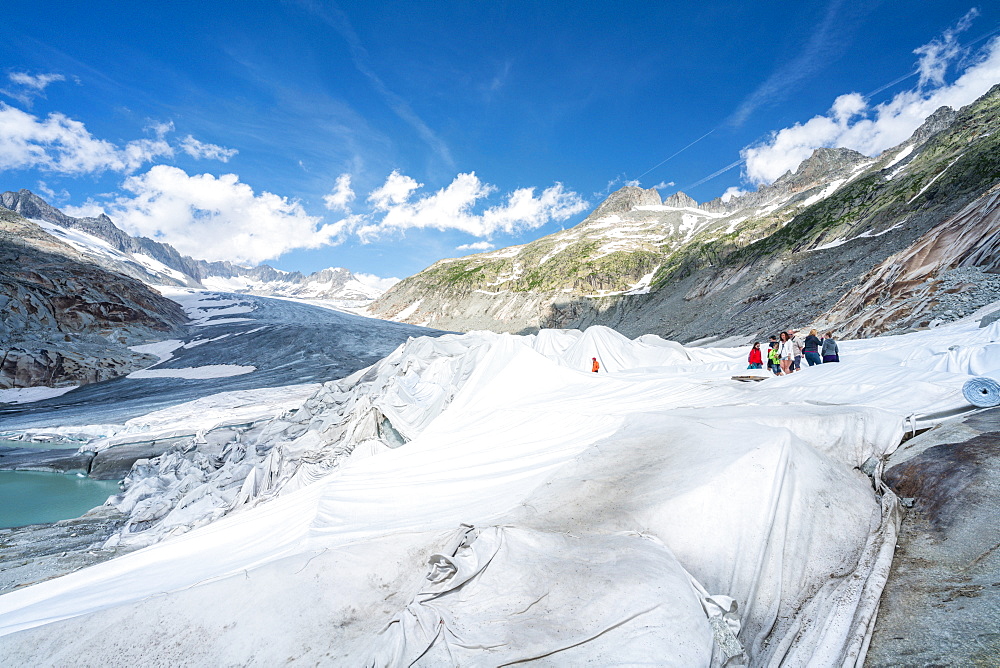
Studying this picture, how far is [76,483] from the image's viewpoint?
15.7 meters

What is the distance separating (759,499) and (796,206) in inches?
3931

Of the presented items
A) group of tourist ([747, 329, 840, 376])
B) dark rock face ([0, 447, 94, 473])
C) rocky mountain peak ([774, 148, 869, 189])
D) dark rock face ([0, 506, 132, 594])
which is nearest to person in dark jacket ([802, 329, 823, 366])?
group of tourist ([747, 329, 840, 376])

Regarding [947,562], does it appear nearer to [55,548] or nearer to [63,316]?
[55,548]

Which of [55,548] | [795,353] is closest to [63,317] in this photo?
[55,548]

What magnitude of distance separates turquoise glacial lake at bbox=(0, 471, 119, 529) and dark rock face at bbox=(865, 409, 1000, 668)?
1861 centimetres

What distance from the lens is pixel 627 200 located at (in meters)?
156

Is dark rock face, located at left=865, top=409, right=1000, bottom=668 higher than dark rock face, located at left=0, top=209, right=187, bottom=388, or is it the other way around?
dark rock face, located at left=0, top=209, right=187, bottom=388

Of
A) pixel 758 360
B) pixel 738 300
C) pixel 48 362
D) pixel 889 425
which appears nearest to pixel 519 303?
pixel 738 300

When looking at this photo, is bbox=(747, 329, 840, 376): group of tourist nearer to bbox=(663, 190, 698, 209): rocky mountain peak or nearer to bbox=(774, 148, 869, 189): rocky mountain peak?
bbox=(774, 148, 869, 189): rocky mountain peak

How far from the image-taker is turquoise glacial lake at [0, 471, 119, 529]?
12.7 meters

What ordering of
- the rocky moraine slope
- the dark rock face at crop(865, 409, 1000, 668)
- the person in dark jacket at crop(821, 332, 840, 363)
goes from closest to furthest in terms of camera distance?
the dark rock face at crop(865, 409, 1000, 668), the person in dark jacket at crop(821, 332, 840, 363), the rocky moraine slope

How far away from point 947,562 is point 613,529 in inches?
89.2

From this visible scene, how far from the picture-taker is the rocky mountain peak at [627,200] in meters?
155

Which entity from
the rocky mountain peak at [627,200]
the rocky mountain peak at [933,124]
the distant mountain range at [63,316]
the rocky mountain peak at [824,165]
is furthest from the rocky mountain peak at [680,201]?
the distant mountain range at [63,316]
